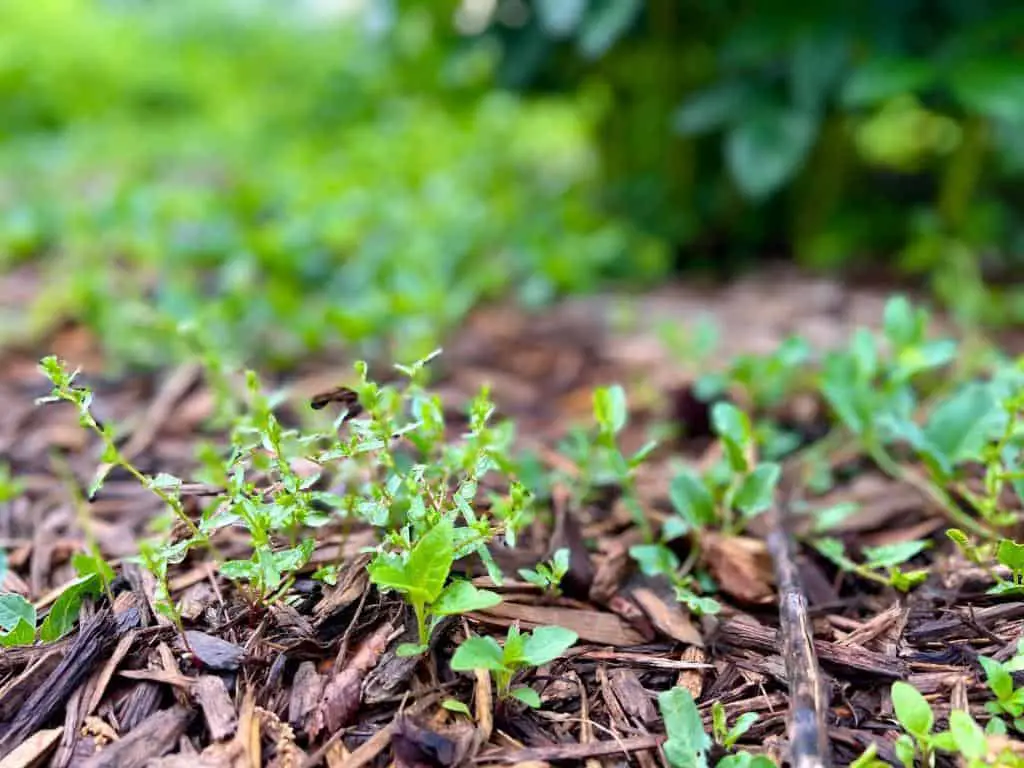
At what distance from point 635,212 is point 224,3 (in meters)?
4.50

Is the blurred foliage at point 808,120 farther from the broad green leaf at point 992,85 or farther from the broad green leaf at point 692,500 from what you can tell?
the broad green leaf at point 692,500

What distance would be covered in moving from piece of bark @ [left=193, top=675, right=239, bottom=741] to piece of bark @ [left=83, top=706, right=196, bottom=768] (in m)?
0.02

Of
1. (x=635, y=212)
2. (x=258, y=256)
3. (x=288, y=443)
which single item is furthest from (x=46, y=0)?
(x=288, y=443)

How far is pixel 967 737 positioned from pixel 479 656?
18.7 inches

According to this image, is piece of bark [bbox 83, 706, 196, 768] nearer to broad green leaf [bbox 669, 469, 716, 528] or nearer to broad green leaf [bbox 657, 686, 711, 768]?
broad green leaf [bbox 657, 686, 711, 768]

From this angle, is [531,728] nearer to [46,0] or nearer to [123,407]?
[123,407]

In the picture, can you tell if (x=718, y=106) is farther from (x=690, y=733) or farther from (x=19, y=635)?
(x=19, y=635)

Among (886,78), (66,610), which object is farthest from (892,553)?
(886,78)

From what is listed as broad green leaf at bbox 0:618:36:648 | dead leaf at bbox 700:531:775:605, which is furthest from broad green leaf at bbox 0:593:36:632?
dead leaf at bbox 700:531:775:605

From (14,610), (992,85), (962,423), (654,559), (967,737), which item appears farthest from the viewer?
(992,85)

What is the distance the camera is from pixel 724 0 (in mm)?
2289

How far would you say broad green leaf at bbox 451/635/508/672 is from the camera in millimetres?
905

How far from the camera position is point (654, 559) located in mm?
1179

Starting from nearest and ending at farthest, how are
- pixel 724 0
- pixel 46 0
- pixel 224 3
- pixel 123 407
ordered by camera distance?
pixel 123 407 → pixel 724 0 → pixel 46 0 → pixel 224 3
